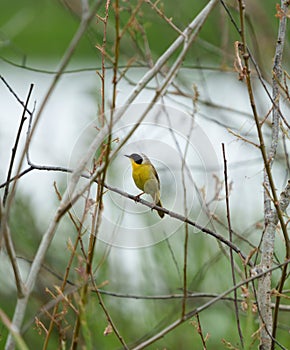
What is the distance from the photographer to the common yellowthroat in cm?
119

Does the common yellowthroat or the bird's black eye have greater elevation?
the bird's black eye

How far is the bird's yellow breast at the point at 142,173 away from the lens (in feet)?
3.92

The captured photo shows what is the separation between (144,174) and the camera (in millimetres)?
1202

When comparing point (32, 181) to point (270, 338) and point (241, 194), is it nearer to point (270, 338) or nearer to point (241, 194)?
point (241, 194)

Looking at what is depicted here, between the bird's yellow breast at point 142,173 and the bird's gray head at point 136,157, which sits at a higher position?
the bird's gray head at point 136,157

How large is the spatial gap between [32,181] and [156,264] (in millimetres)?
692

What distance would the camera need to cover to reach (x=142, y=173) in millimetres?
1210

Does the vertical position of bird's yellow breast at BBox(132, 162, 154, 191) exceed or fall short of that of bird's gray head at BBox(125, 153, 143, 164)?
it falls short

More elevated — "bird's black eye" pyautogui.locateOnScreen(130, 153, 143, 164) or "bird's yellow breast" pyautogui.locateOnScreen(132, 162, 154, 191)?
"bird's black eye" pyautogui.locateOnScreen(130, 153, 143, 164)

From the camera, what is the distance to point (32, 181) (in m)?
2.55

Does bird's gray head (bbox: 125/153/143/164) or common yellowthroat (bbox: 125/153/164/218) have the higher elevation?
bird's gray head (bbox: 125/153/143/164)

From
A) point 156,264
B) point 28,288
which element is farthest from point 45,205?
point 28,288

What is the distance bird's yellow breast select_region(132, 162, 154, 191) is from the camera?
120cm

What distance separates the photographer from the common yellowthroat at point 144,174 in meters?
1.19
